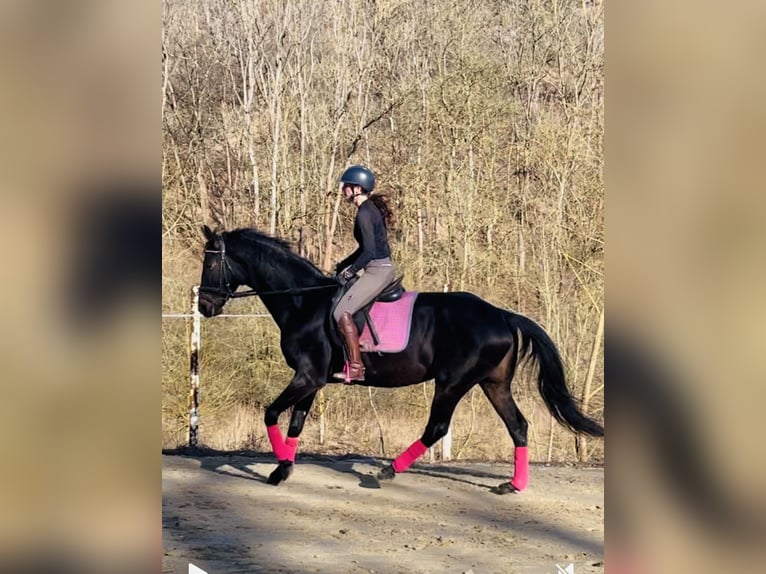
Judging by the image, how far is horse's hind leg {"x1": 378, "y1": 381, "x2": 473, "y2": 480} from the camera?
21.6 ft

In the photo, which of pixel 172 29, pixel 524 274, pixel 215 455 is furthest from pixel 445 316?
pixel 172 29

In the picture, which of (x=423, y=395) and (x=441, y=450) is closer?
(x=441, y=450)

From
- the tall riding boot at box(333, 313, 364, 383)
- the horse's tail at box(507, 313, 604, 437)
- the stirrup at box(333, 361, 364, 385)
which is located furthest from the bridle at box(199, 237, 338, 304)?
the horse's tail at box(507, 313, 604, 437)

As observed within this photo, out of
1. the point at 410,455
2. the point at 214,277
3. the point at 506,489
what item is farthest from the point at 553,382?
the point at 214,277

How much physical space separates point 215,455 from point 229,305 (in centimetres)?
397

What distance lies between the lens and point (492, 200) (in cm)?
1206

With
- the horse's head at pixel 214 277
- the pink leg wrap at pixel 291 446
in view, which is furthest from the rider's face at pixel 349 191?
the pink leg wrap at pixel 291 446

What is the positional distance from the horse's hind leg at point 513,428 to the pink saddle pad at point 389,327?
2.51 feet

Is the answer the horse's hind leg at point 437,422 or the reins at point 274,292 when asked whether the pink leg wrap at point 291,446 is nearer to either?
the horse's hind leg at point 437,422

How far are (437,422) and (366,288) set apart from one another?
1.17 metres

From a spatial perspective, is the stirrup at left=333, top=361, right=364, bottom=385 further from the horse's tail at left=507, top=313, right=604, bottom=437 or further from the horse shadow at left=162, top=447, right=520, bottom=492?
the horse's tail at left=507, top=313, right=604, bottom=437

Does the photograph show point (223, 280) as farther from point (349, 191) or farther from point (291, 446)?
point (291, 446)
